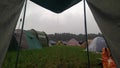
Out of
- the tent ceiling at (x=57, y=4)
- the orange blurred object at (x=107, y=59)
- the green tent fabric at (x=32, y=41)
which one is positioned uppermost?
the tent ceiling at (x=57, y=4)

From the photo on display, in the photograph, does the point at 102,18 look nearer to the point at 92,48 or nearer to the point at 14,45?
the point at 14,45

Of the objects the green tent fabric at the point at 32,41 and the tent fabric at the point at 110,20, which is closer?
the tent fabric at the point at 110,20

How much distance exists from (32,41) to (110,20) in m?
8.08

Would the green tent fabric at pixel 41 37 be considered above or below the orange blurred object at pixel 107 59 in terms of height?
above

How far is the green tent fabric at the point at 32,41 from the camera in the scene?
388 inches

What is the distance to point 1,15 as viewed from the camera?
7.49ft

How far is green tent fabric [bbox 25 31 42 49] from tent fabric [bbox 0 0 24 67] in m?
7.04

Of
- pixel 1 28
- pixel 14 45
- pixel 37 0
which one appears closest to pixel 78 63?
pixel 37 0

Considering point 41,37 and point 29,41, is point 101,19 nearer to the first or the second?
point 29,41

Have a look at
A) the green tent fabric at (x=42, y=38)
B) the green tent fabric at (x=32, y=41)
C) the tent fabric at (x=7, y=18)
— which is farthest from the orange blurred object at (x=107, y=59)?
the green tent fabric at (x=42, y=38)

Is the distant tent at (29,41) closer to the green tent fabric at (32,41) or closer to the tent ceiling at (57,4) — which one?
the green tent fabric at (32,41)

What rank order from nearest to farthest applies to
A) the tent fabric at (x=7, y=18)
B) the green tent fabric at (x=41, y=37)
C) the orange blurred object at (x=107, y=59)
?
the tent fabric at (x=7, y=18)
the orange blurred object at (x=107, y=59)
the green tent fabric at (x=41, y=37)

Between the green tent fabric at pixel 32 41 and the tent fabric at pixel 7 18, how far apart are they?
704 cm

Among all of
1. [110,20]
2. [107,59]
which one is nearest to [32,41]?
[107,59]
